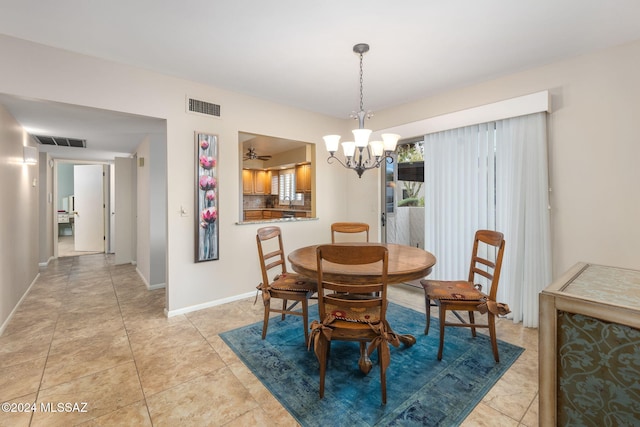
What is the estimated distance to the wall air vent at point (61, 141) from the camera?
4.39 meters

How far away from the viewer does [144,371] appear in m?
2.10

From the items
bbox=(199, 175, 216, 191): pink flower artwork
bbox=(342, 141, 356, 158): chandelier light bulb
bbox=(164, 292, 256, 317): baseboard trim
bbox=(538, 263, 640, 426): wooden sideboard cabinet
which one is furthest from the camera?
bbox=(199, 175, 216, 191): pink flower artwork

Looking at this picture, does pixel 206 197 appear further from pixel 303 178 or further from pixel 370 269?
pixel 303 178

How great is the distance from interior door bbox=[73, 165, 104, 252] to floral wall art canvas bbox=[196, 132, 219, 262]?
532 centimetres

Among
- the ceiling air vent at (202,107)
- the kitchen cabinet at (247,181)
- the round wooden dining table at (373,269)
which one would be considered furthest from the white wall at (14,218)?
the kitchen cabinet at (247,181)

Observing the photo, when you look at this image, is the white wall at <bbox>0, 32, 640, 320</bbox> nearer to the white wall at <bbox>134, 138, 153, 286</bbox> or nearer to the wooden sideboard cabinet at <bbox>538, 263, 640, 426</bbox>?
the white wall at <bbox>134, 138, 153, 286</bbox>

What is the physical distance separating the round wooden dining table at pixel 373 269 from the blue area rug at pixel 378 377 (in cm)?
36

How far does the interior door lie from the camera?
22.6 ft

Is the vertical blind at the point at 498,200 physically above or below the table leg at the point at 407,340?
above

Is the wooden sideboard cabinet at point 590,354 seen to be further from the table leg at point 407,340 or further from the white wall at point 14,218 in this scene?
the white wall at point 14,218

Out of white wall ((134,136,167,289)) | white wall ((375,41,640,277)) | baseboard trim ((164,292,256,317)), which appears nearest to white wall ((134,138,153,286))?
white wall ((134,136,167,289))

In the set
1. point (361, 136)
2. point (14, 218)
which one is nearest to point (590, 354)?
point (361, 136)

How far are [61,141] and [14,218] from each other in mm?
2055

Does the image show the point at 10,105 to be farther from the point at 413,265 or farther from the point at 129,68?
the point at 413,265
